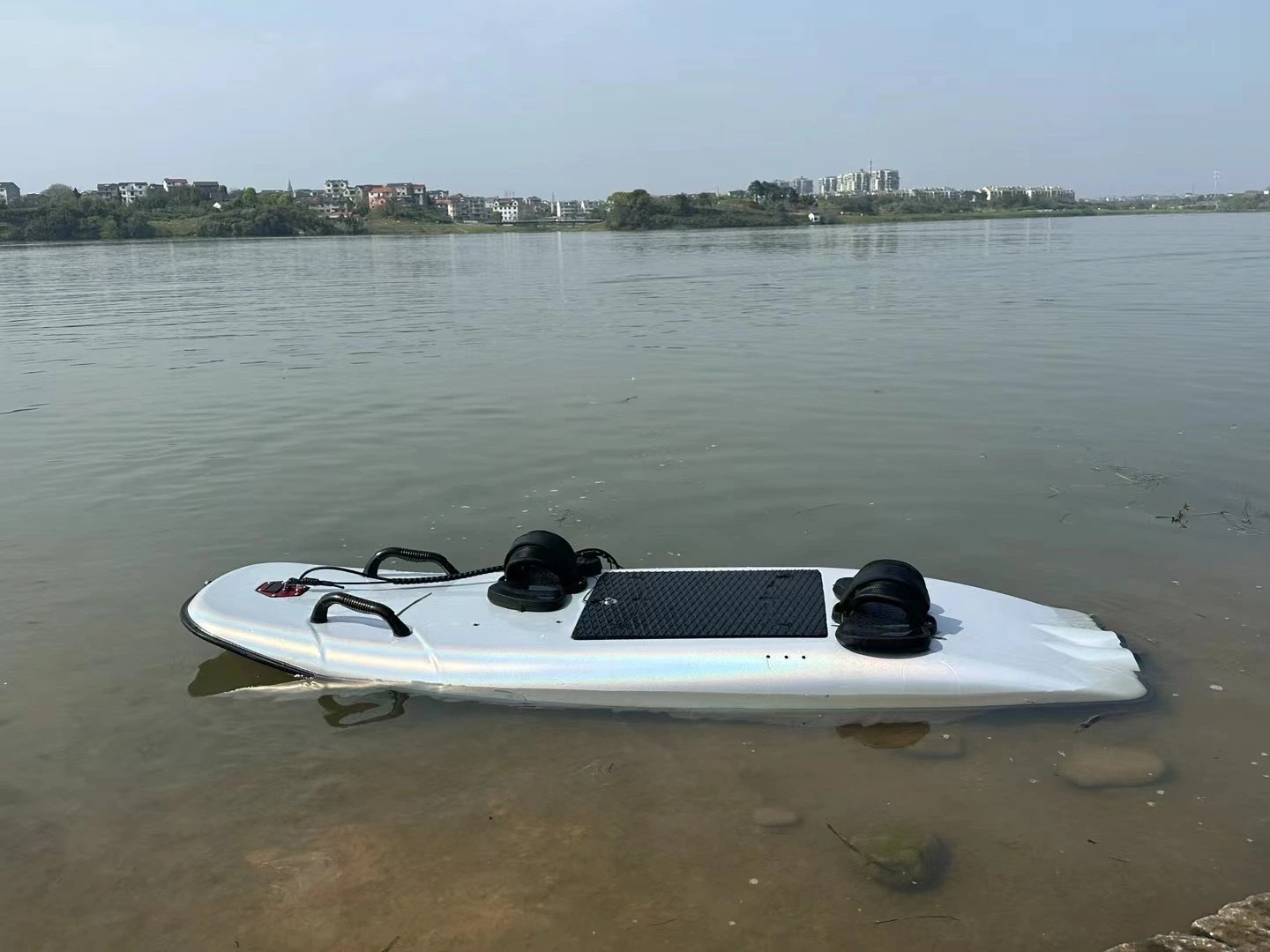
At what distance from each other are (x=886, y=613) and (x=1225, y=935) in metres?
2.14

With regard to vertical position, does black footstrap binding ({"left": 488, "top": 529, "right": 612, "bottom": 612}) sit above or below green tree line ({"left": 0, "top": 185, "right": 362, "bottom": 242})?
below

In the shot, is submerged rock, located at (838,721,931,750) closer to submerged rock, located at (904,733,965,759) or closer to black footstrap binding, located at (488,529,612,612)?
submerged rock, located at (904,733,965,759)

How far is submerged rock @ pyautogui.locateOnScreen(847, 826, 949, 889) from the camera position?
11.9ft

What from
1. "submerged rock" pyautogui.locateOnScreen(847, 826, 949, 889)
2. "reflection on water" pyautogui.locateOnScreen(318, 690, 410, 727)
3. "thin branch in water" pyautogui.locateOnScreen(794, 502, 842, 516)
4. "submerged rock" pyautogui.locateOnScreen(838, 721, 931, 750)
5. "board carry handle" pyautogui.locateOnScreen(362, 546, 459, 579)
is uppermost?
"board carry handle" pyautogui.locateOnScreen(362, 546, 459, 579)

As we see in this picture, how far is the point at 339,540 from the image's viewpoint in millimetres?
7312

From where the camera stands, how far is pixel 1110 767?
4.26 meters

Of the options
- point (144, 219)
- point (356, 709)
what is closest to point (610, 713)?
point (356, 709)

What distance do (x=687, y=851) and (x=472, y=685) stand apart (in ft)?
5.27

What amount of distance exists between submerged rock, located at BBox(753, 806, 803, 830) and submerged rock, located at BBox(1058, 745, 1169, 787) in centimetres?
124

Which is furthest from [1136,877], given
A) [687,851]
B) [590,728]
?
[590,728]

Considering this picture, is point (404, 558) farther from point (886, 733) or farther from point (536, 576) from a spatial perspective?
point (886, 733)

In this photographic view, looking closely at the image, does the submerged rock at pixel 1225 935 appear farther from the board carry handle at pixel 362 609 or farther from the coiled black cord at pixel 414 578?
the board carry handle at pixel 362 609

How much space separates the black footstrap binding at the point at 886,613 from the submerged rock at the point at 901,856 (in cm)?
108

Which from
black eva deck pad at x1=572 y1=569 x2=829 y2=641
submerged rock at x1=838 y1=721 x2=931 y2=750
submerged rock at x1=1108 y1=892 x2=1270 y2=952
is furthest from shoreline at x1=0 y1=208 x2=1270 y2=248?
submerged rock at x1=1108 y1=892 x2=1270 y2=952
